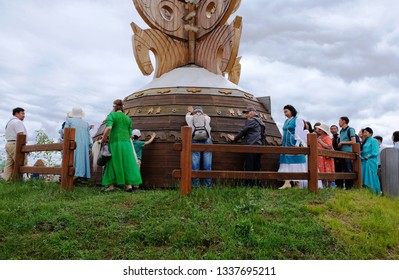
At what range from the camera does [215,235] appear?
558 centimetres

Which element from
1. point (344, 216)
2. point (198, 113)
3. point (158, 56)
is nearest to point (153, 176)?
point (198, 113)

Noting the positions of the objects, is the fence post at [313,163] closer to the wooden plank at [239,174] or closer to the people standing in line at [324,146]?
the wooden plank at [239,174]

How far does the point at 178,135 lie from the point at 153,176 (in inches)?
41.5

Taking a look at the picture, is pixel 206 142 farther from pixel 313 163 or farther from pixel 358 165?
pixel 358 165

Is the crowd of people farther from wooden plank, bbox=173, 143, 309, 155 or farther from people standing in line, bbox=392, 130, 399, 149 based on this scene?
wooden plank, bbox=173, 143, 309, 155

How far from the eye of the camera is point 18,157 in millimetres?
9680

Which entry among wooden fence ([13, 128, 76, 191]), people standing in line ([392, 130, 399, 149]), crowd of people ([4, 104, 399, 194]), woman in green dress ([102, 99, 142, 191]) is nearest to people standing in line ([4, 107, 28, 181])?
crowd of people ([4, 104, 399, 194])

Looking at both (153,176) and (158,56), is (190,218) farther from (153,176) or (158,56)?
(158,56)

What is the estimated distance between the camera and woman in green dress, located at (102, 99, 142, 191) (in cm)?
823

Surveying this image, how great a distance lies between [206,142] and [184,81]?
2.54m

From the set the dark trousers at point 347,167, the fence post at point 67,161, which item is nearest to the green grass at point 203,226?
the fence post at point 67,161

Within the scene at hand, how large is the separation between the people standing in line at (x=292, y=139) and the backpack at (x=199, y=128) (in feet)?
5.44

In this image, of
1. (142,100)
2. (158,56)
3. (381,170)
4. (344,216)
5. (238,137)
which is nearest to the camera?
(344,216)

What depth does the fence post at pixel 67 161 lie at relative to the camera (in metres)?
8.00
